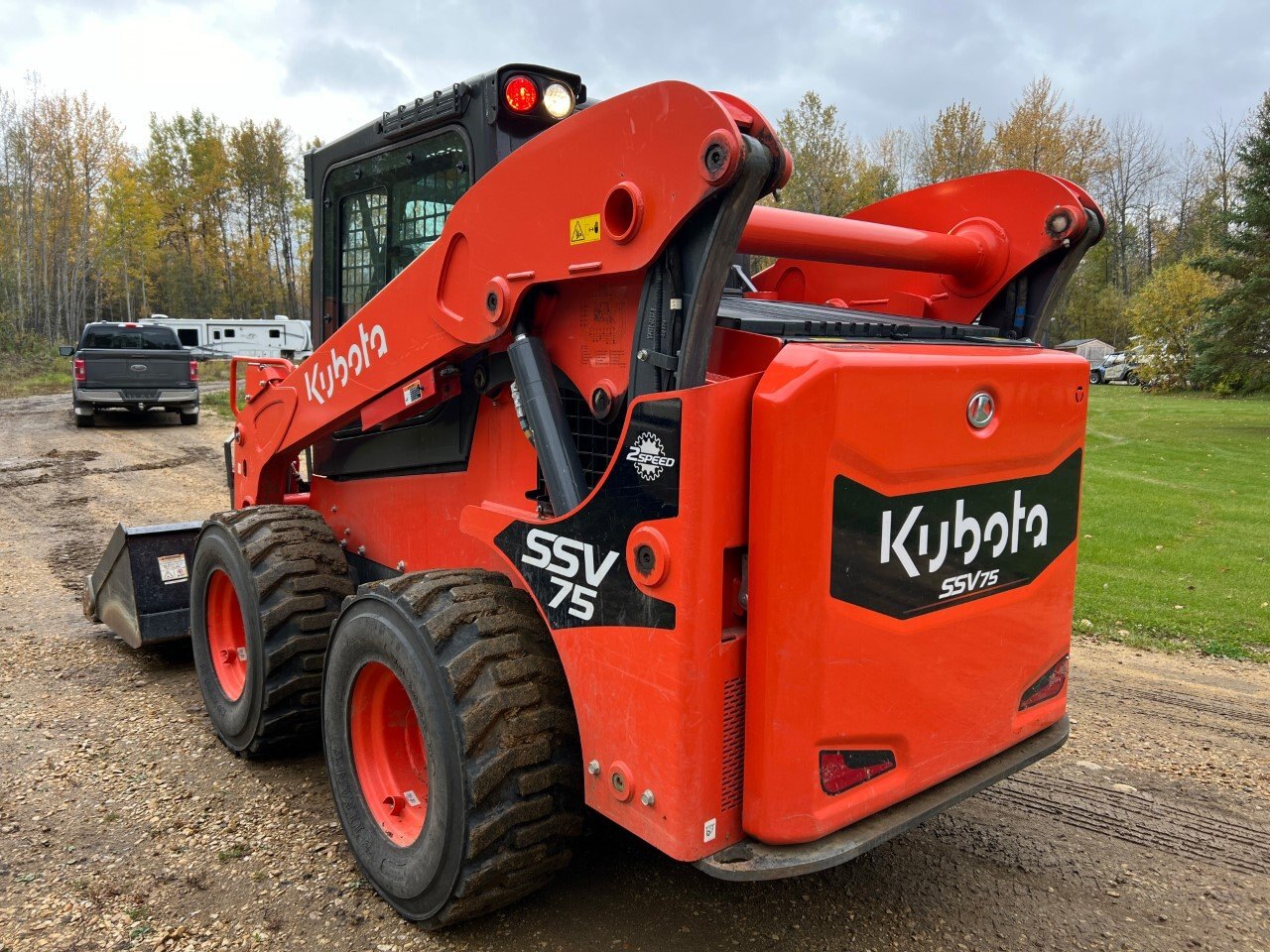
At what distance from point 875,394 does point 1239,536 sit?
9222 mm

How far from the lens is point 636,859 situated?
3.28 m

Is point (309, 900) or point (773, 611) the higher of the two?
point (773, 611)

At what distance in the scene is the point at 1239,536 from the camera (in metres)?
9.55

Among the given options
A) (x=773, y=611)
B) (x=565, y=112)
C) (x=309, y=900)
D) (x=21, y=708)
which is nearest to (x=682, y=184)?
(x=773, y=611)

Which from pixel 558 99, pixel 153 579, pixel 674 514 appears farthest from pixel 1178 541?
pixel 153 579

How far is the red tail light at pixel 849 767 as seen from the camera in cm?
239

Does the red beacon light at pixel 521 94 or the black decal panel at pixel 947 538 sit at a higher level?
the red beacon light at pixel 521 94

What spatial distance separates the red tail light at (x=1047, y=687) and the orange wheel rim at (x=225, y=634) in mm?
3407

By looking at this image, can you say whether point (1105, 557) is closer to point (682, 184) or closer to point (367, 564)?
point (367, 564)

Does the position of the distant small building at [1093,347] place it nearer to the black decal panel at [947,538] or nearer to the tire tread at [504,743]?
the black decal panel at [947,538]

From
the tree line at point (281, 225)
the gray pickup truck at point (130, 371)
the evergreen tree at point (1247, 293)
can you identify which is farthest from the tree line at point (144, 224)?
the evergreen tree at point (1247, 293)

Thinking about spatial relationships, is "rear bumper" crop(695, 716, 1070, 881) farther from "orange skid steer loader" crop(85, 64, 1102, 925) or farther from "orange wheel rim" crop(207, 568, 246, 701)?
"orange wheel rim" crop(207, 568, 246, 701)

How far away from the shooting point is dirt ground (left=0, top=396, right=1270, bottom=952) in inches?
115

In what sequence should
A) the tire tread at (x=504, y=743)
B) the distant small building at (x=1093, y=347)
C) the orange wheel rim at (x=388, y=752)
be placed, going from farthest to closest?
the distant small building at (x=1093, y=347)
the orange wheel rim at (x=388, y=752)
the tire tread at (x=504, y=743)
